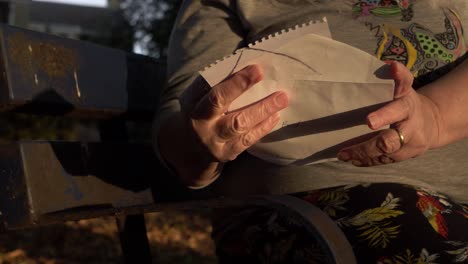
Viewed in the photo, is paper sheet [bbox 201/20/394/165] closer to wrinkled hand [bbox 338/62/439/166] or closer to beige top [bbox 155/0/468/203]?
wrinkled hand [bbox 338/62/439/166]

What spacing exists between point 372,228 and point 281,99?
0.39 metres

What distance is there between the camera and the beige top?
213cm

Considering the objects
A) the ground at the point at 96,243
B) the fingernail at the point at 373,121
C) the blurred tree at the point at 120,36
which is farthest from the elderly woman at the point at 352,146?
the blurred tree at the point at 120,36

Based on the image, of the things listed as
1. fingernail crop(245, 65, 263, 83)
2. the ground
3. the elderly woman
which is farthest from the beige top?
the ground

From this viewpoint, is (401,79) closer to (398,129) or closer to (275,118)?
(398,129)

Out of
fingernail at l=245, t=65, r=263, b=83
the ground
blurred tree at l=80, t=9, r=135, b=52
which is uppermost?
fingernail at l=245, t=65, r=263, b=83

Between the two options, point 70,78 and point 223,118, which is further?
point 70,78

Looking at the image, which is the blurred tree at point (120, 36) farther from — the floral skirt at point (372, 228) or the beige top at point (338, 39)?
the floral skirt at point (372, 228)

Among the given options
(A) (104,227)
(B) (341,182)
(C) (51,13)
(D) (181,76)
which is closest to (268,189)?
(B) (341,182)

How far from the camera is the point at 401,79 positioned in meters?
1.68

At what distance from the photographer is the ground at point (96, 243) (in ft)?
14.1

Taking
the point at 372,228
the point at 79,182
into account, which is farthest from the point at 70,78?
the point at 372,228

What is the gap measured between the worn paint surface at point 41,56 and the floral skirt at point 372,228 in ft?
1.95

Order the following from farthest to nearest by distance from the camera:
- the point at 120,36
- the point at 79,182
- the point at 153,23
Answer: the point at 120,36 → the point at 153,23 → the point at 79,182
